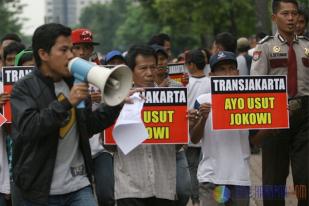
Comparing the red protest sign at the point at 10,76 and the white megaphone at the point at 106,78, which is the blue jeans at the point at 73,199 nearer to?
the white megaphone at the point at 106,78

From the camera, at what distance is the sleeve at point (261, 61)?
7.94 metres

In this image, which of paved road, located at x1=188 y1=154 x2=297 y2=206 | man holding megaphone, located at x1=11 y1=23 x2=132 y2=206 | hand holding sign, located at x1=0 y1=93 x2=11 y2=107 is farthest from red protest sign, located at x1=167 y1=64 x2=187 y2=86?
man holding megaphone, located at x1=11 y1=23 x2=132 y2=206

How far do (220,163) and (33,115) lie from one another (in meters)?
2.32

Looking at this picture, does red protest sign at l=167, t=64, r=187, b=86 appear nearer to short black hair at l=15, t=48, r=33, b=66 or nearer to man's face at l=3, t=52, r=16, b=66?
man's face at l=3, t=52, r=16, b=66

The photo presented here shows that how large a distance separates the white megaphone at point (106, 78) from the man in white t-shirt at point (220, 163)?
72.5 inches

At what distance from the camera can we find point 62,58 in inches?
213

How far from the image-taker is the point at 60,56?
5.40 meters

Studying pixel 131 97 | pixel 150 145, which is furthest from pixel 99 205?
pixel 131 97

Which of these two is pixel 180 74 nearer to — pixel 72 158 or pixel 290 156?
pixel 290 156

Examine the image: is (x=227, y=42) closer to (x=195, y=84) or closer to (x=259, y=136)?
(x=195, y=84)

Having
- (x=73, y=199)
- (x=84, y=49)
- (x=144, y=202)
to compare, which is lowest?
(x=144, y=202)

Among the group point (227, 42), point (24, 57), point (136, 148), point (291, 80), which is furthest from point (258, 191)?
point (136, 148)

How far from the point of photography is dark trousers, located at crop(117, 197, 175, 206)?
6.39 metres

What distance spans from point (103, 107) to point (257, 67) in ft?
8.59
